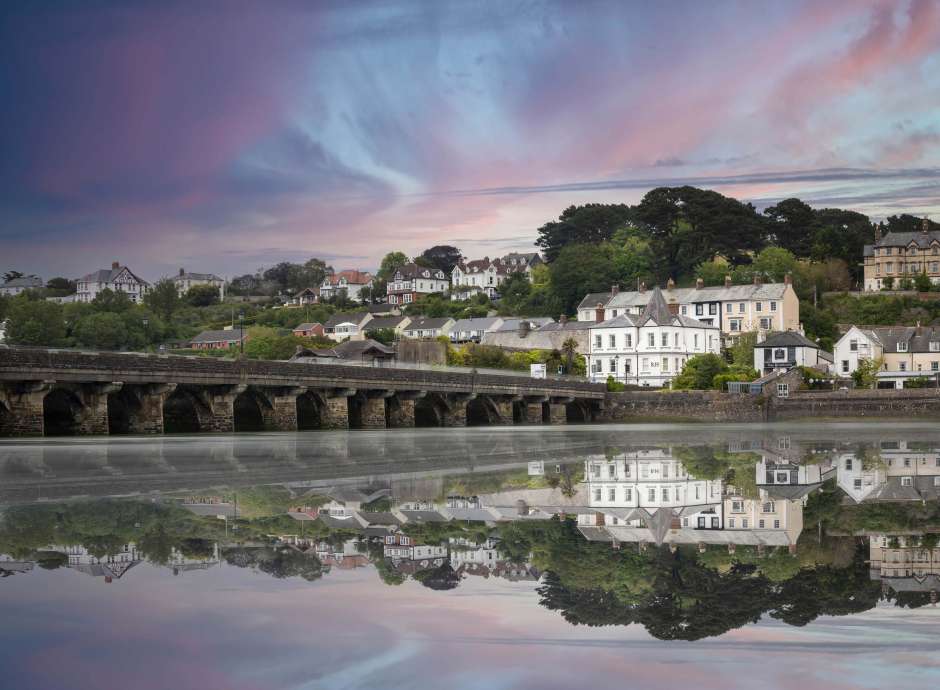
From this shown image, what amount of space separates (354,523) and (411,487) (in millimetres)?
6080

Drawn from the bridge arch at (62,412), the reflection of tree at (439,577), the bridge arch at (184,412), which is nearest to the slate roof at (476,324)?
the bridge arch at (184,412)

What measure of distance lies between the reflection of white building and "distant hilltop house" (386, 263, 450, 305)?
6320 inches

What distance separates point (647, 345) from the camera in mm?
100750

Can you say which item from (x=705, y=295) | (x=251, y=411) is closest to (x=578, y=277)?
(x=705, y=295)

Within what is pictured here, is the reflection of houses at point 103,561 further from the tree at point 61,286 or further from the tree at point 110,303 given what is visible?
the tree at point 61,286

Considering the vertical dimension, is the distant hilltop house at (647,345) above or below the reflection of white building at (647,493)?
above

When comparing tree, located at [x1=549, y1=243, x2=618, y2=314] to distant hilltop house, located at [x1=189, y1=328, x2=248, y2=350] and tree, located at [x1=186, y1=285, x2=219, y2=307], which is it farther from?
tree, located at [x1=186, y1=285, x2=219, y2=307]

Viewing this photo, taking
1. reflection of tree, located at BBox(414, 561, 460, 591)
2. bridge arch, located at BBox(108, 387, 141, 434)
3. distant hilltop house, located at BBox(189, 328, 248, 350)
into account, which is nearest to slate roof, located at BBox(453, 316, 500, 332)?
distant hilltop house, located at BBox(189, 328, 248, 350)

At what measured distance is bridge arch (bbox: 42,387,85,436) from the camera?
4488 centimetres

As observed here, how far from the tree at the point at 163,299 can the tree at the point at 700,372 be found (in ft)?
287

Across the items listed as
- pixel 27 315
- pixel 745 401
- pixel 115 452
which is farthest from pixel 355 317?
pixel 115 452

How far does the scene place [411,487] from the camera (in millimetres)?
21672

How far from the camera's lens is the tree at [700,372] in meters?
91.4

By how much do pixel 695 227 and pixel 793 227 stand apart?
16.4 meters
